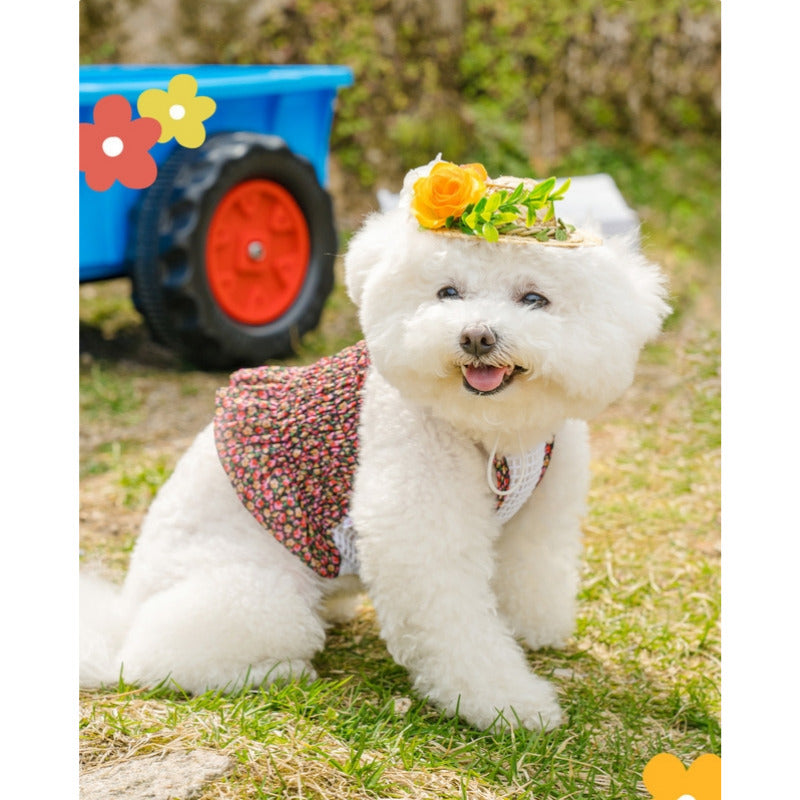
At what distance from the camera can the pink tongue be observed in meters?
1.75

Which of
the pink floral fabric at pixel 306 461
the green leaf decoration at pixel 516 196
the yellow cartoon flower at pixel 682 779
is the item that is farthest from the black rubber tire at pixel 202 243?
the yellow cartoon flower at pixel 682 779

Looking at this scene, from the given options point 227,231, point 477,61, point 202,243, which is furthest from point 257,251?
point 477,61

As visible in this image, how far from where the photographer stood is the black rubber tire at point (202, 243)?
362 centimetres

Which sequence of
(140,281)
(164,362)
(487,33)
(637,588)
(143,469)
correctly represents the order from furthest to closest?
1. (487,33)
2. (164,362)
3. (140,281)
4. (143,469)
5. (637,588)

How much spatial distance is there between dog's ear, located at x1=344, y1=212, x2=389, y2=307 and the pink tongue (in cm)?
29

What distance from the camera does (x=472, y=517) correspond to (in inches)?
78.0

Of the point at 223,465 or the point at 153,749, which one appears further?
the point at 223,465

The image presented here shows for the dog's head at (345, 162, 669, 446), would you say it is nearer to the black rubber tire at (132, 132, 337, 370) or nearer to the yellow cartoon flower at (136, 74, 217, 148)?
the yellow cartoon flower at (136, 74, 217, 148)

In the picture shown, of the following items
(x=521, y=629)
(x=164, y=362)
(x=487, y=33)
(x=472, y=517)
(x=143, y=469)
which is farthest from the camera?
(x=487, y=33)

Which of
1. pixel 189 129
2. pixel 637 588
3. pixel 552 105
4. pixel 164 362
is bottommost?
pixel 637 588

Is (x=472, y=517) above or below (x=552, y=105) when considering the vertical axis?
below

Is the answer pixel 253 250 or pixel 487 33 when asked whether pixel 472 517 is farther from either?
pixel 487 33

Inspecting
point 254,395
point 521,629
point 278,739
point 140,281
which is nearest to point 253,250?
point 140,281

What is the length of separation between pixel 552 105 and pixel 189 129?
4.93 metres
